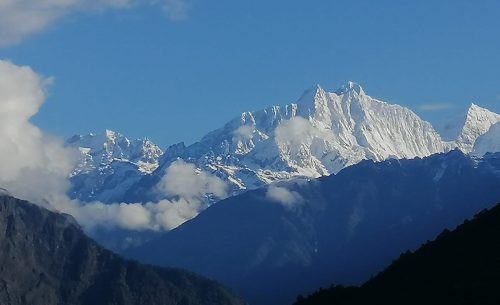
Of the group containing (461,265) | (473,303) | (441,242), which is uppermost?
(441,242)

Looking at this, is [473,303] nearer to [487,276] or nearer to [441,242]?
[487,276]

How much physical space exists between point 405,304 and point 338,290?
99.5 ft

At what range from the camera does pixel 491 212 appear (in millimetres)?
158750

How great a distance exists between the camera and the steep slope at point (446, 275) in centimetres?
12162

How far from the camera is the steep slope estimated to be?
12162 centimetres

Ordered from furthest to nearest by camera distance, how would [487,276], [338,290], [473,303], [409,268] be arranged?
[338,290] → [409,268] → [487,276] → [473,303]

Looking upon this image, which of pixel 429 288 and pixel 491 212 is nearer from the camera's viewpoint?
pixel 429 288

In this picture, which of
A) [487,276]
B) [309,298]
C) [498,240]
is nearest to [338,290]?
[309,298]

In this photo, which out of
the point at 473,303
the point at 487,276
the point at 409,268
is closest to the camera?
the point at 473,303

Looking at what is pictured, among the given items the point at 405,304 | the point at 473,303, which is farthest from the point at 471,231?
the point at 473,303

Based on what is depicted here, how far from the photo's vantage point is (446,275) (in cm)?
13325

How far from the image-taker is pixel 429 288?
12988 centimetres

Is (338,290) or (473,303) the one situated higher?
(338,290)

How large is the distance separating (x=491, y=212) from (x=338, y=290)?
22.5 metres
